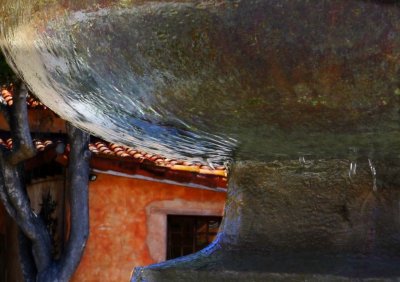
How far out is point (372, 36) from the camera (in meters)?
1.81

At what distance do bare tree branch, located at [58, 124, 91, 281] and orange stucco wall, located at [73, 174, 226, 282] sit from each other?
58 centimetres

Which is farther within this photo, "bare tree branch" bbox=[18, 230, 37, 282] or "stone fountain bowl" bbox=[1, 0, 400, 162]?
"bare tree branch" bbox=[18, 230, 37, 282]

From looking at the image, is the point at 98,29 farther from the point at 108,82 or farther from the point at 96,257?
the point at 96,257

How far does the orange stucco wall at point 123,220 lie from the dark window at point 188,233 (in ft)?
0.84

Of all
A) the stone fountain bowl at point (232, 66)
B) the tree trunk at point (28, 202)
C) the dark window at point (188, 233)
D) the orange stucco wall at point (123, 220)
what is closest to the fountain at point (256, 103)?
the stone fountain bowl at point (232, 66)

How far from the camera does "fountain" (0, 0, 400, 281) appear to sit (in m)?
1.85

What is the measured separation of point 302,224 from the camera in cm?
251

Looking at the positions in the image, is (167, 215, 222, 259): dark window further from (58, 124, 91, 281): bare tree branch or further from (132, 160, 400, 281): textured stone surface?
(132, 160, 400, 281): textured stone surface

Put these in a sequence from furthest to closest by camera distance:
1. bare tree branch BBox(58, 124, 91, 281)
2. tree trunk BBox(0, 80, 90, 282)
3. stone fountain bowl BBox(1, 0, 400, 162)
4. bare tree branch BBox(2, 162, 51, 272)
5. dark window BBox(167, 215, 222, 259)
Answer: dark window BBox(167, 215, 222, 259) < bare tree branch BBox(58, 124, 91, 281) < bare tree branch BBox(2, 162, 51, 272) < tree trunk BBox(0, 80, 90, 282) < stone fountain bowl BBox(1, 0, 400, 162)

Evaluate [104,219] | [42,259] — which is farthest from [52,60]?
[104,219]

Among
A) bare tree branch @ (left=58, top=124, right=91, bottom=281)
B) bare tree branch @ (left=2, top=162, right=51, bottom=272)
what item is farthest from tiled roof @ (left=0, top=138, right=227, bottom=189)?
bare tree branch @ (left=2, top=162, right=51, bottom=272)

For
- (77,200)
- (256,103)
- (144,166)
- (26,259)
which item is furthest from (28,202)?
(256,103)

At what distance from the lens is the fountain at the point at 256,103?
73.0 inches

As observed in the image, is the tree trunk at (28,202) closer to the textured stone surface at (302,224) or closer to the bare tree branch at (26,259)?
the bare tree branch at (26,259)
